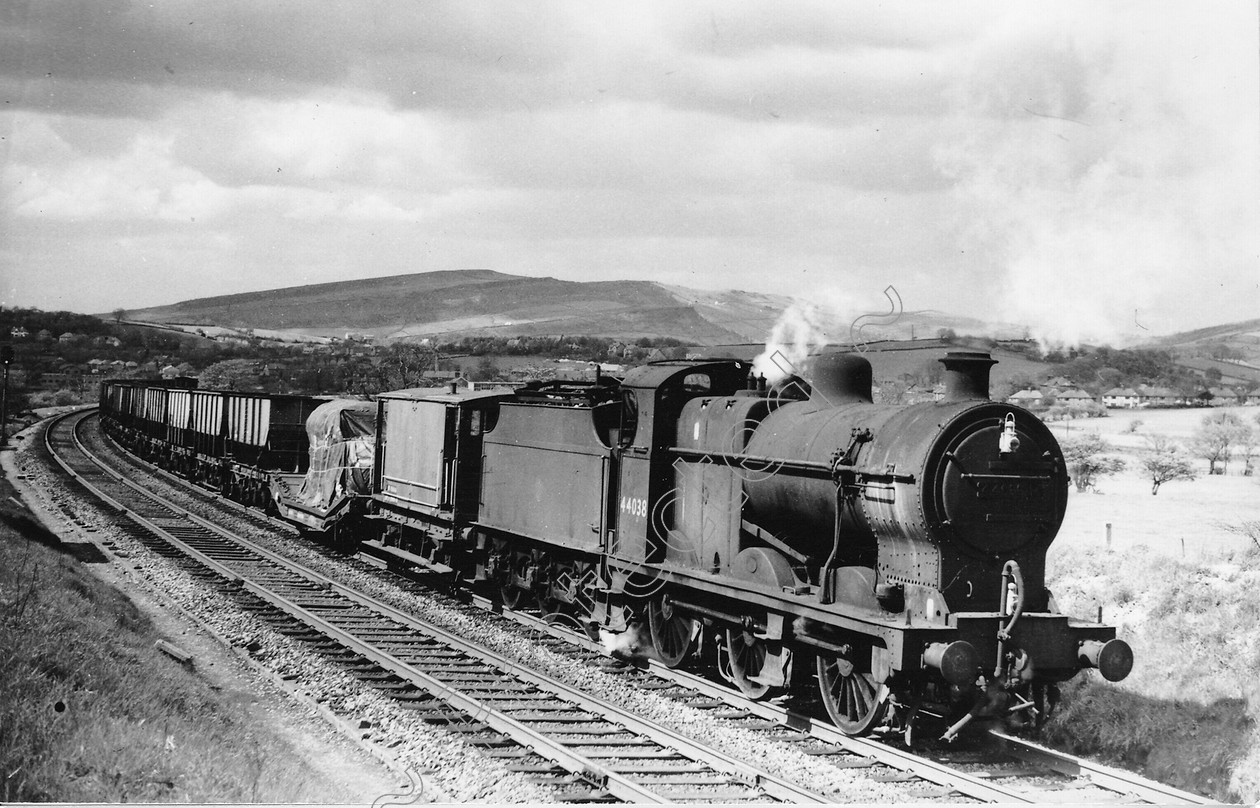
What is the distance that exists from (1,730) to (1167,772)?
9092mm

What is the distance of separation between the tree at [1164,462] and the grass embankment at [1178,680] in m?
9.93

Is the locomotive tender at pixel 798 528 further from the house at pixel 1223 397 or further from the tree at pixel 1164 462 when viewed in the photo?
the tree at pixel 1164 462

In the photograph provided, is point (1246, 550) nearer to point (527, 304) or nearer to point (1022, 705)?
point (1022, 705)

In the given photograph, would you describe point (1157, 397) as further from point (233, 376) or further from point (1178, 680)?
point (233, 376)

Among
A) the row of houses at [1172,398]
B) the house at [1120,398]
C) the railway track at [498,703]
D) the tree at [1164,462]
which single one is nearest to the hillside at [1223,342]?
the row of houses at [1172,398]

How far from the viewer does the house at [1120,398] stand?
23.8 meters

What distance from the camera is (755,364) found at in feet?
37.1

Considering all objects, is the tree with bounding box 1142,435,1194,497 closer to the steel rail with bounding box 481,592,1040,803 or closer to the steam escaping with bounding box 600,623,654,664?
the steam escaping with bounding box 600,623,654,664

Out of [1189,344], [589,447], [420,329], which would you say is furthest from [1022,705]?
[420,329]

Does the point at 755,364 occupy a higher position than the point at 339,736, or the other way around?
the point at 755,364

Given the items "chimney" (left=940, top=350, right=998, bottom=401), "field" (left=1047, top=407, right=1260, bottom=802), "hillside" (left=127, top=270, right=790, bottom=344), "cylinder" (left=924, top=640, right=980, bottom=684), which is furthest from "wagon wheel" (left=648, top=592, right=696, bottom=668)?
"hillside" (left=127, top=270, right=790, bottom=344)

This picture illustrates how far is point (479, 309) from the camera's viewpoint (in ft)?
327

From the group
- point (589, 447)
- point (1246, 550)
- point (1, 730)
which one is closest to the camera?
point (1, 730)

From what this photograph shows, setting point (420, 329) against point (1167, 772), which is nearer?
point (1167, 772)
